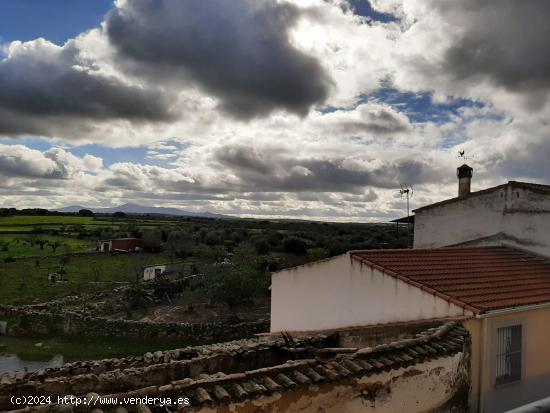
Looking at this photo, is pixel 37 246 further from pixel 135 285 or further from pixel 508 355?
pixel 508 355

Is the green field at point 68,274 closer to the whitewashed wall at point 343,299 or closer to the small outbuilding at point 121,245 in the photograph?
the small outbuilding at point 121,245

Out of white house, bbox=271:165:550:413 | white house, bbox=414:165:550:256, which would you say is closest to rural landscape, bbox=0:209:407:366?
white house, bbox=414:165:550:256

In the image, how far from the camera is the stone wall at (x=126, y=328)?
27.6 m

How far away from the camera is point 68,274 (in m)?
44.2

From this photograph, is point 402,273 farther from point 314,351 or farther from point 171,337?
point 171,337

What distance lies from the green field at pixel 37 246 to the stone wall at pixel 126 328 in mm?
23825

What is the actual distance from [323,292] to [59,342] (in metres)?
20.0

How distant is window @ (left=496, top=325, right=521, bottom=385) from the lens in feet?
34.9

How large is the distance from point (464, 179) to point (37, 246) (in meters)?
56.5

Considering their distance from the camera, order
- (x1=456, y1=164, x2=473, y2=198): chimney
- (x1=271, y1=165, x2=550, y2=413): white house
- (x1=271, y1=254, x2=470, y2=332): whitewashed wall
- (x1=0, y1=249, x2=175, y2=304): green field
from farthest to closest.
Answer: (x1=0, y1=249, x2=175, y2=304): green field < (x1=456, y1=164, x2=473, y2=198): chimney < (x1=271, y1=254, x2=470, y2=332): whitewashed wall < (x1=271, y1=165, x2=550, y2=413): white house

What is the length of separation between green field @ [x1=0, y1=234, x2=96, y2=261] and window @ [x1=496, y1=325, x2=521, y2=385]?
50.3 metres

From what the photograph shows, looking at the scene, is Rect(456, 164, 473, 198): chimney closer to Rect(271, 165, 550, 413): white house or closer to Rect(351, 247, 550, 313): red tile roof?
Rect(271, 165, 550, 413): white house

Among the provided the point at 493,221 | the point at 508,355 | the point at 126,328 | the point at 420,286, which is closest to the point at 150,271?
the point at 126,328

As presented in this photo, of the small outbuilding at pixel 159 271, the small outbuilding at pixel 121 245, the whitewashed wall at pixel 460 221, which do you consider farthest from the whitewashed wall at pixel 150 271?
the whitewashed wall at pixel 460 221
